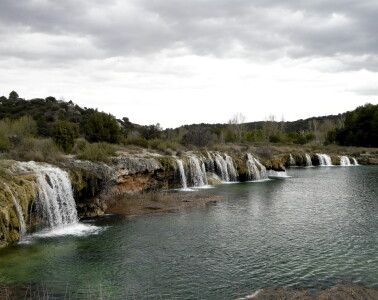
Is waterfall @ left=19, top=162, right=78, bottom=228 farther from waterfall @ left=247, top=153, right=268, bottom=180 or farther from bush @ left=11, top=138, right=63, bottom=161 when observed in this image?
waterfall @ left=247, top=153, right=268, bottom=180

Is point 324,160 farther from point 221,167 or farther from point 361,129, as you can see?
point 221,167

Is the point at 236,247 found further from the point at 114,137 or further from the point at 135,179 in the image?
the point at 114,137

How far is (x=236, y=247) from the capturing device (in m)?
14.1

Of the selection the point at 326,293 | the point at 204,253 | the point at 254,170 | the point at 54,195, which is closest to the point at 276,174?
the point at 254,170

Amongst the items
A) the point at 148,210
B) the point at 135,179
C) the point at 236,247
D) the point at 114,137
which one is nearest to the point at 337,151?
the point at 114,137

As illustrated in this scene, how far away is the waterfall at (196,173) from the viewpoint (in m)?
33.1

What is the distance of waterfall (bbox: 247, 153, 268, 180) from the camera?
39156mm

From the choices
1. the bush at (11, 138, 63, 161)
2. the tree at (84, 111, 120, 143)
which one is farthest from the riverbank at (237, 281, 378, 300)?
the tree at (84, 111, 120, 143)

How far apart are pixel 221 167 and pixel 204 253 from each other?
79.4ft

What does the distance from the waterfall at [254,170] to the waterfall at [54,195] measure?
23768 mm

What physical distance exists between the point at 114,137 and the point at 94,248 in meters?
25.8

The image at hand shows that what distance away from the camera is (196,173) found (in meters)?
33.5

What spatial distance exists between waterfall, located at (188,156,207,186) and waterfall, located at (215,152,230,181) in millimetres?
3457

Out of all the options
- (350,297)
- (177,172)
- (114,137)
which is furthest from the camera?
(114,137)
